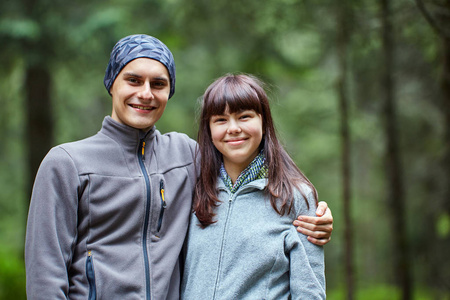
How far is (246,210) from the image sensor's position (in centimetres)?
291

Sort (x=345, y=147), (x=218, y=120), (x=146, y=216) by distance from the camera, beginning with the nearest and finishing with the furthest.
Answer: (x=146, y=216)
(x=218, y=120)
(x=345, y=147)

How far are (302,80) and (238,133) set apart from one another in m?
9.02

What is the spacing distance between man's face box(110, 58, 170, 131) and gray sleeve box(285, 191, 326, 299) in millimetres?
1120

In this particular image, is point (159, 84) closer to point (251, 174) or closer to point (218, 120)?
point (218, 120)

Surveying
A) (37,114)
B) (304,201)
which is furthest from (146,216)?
(37,114)

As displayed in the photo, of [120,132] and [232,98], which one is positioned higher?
[232,98]

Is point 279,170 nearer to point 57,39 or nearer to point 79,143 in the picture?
point 79,143

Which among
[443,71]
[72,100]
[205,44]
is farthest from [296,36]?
[72,100]

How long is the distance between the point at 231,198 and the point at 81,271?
1036 mm

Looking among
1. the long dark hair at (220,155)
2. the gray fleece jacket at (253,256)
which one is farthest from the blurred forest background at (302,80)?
the gray fleece jacket at (253,256)

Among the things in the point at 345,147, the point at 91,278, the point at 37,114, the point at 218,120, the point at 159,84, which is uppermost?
the point at 37,114

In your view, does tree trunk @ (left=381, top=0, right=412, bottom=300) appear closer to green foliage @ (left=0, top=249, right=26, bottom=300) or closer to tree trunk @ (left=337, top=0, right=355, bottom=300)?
tree trunk @ (left=337, top=0, right=355, bottom=300)

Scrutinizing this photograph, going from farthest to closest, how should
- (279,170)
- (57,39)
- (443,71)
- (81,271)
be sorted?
(57,39) < (443,71) < (279,170) < (81,271)

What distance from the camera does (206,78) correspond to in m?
11.5
